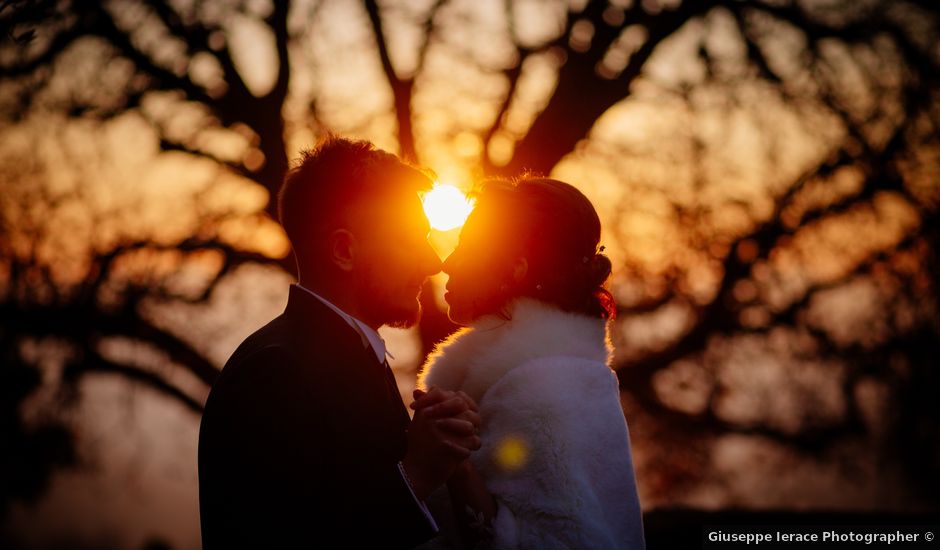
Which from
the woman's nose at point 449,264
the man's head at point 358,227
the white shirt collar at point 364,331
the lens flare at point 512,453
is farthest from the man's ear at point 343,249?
the lens flare at point 512,453

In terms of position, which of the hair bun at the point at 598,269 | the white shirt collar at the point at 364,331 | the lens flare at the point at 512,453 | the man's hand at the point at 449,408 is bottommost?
the lens flare at the point at 512,453

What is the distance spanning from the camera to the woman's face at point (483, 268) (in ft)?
10.5

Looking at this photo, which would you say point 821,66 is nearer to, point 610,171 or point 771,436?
point 610,171

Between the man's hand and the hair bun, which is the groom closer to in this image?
the man's hand

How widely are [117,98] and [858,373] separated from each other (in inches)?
316

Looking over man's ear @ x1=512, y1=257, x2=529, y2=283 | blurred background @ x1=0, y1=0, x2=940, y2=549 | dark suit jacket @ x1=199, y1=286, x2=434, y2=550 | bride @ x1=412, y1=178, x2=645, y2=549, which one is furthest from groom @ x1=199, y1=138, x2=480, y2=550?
blurred background @ x1=0, y1=0, x2=940, y2=549

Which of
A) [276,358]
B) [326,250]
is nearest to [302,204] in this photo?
[326,250]

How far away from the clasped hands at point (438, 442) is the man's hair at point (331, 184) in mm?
736

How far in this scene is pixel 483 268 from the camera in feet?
10.6

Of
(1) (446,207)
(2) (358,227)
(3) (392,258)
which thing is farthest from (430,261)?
(1) (446,207)

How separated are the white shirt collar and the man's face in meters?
0.10

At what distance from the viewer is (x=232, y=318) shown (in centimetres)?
930

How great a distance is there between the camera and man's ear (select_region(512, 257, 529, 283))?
3.22m

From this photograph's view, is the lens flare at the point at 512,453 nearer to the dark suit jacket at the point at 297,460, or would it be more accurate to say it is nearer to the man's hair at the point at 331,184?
A: the dark suit jacket at the point at 297,460
